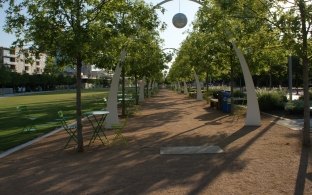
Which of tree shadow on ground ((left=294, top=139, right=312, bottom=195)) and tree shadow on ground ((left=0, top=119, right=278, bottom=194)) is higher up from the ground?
tree shadow on ground ((left=294, top=139, right=312, bottom=195))

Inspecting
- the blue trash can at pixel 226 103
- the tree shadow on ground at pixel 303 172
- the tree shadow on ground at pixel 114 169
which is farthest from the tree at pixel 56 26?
the blue trash can at pixel 226 103

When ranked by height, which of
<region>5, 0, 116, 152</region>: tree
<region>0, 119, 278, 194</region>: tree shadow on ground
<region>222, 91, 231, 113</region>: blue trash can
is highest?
<region>5, 0, 116, 152</region>: tree

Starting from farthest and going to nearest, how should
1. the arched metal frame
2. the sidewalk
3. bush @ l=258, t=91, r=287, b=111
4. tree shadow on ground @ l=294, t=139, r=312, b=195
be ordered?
bush @ l=258, t=91, r=287, b=111, the arched metal frame, the sidewalk, tree shadow on ground @ l=294, t=139, r=312, b=195

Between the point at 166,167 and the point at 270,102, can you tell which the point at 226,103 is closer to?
the point at 270,102

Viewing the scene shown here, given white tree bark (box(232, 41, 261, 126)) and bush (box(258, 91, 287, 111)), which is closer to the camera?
white tree bark (box(232, 41, 261, 126))

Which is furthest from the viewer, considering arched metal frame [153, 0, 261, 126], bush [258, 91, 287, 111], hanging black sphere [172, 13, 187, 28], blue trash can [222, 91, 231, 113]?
blue trash can [222, 91, 231, 113]

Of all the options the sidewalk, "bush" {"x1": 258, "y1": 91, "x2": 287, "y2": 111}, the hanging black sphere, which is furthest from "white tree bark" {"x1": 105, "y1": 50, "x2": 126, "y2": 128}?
"bush" {"x1": 258, "y1": 91, "x2": 287, "y2": 111}

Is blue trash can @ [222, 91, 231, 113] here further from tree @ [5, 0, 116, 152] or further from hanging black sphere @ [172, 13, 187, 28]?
tree @ [5, 0, 116, 152]

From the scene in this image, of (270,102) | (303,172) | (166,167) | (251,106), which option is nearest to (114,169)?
(166,167)

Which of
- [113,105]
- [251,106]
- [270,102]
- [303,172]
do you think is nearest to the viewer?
[303,172]

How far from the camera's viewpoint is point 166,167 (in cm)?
921

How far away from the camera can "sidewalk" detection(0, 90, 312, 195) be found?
756 cm

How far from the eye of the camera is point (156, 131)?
51.3ft

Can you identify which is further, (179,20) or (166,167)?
(179,20)
